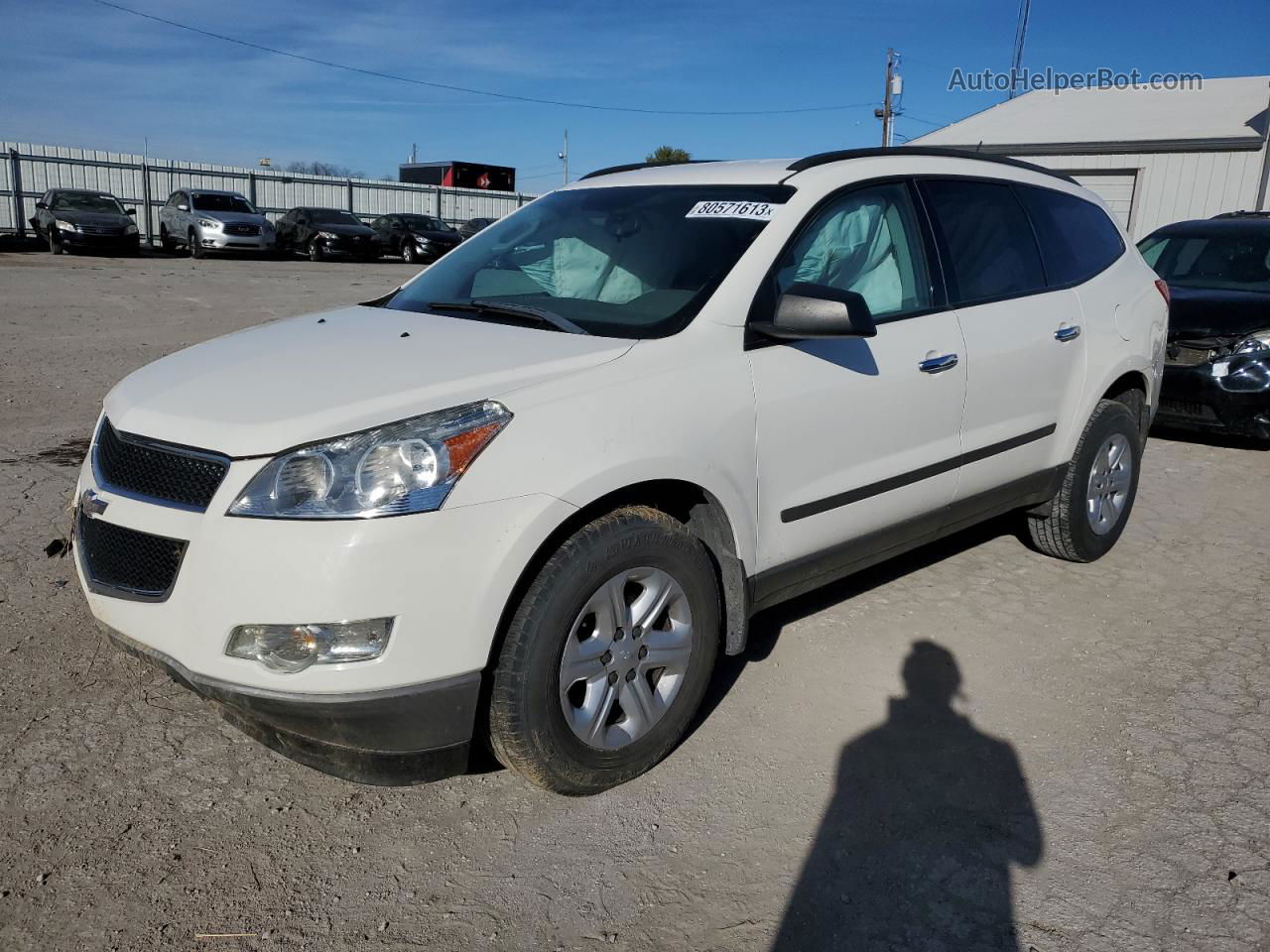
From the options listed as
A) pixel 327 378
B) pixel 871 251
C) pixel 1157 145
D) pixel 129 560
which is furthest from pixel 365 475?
pixel 1157 145

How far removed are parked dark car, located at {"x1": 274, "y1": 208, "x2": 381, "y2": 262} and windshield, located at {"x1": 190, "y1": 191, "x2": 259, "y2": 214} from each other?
1292 mm

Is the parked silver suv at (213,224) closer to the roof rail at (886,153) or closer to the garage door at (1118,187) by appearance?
the garage door at (1118,187)

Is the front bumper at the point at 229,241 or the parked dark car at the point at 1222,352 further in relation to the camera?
the front bumper at the point at 229,241

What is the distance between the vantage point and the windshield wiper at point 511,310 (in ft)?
10.8

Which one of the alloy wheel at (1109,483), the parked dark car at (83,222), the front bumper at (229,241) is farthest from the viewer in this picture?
the front bumper at (229,241)

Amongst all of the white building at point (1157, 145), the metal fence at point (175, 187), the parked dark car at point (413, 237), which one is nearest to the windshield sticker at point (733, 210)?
the white building at point (1157, 145)

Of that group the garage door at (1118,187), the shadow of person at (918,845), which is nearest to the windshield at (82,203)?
the garage door at (1118,187)

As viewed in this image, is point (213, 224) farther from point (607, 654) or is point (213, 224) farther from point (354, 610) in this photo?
point (354, 610)

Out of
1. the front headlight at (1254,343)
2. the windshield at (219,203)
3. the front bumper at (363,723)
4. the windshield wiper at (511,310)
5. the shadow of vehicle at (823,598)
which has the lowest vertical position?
the shadow of vehicle at (823,598)

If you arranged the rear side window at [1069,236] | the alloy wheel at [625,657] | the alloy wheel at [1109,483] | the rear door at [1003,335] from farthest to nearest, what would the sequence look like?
the alloy wheel at [1109,483] < the rear side window at [1069,236] < the rear door at [1003,335] < the alloy wheel at [625,657]

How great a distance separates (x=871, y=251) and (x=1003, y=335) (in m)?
0.71

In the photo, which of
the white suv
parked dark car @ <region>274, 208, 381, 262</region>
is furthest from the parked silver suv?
the white suv

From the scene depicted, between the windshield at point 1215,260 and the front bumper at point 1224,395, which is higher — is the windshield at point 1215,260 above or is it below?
above

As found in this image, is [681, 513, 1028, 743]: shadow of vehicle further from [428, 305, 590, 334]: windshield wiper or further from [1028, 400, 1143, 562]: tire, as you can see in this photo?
[428, 305, 590, 334]: windshield wiper
